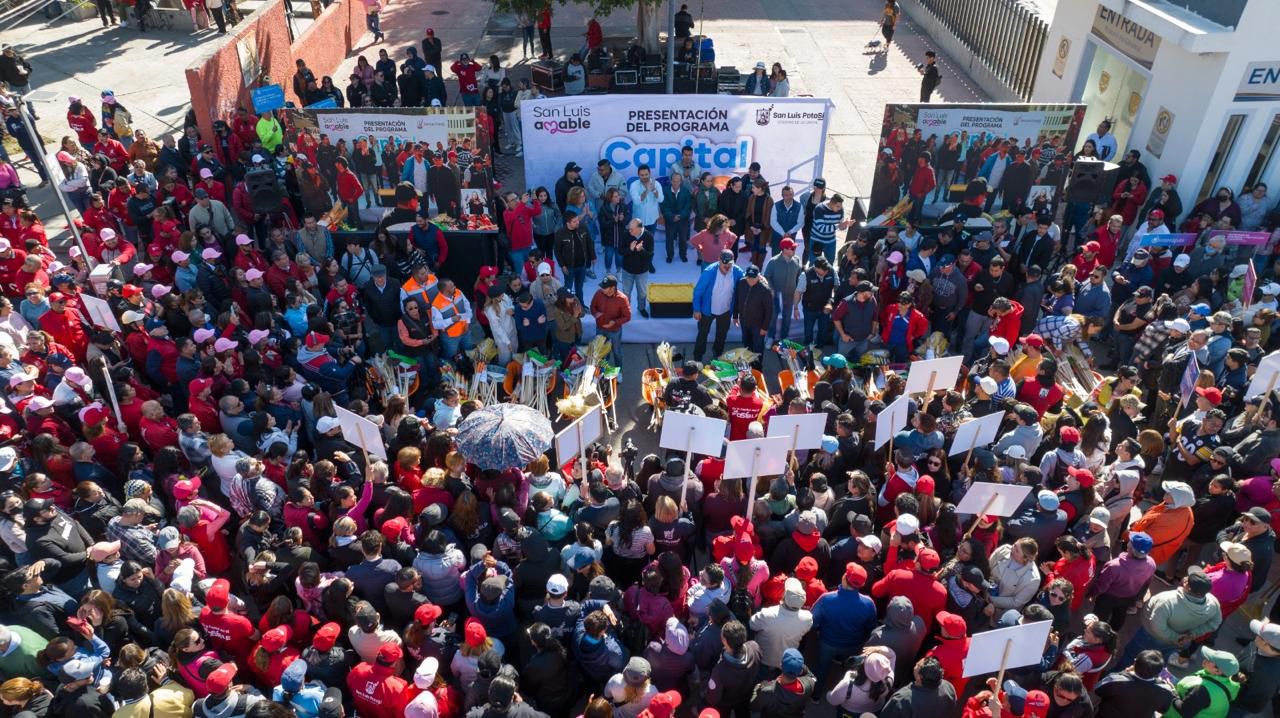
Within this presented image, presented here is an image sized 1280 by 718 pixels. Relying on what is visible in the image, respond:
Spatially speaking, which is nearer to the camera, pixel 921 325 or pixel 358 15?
pixel 921 325

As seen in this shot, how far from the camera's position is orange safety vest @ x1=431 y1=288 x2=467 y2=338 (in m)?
9.95

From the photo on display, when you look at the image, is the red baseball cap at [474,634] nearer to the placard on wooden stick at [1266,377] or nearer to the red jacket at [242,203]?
the placard on wooden stick at [1266,377]

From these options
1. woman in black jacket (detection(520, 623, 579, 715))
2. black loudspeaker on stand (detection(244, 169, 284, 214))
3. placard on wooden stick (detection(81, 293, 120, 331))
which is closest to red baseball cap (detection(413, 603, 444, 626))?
woman in black jacket (detection(520, 623, 579, 715))

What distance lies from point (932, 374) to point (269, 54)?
15.0 m

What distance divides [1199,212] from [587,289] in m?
8.88

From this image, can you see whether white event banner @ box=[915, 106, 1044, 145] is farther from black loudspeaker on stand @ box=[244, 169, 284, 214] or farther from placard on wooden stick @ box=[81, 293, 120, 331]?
placard on wooden stick @ box=[81, 293, 120, 331]

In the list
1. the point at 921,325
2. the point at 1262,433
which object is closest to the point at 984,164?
the point at 921,325

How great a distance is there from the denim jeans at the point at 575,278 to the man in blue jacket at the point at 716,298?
1.95 metres

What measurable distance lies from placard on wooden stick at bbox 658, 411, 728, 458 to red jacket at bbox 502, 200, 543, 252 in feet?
17.0

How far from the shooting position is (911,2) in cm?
2578

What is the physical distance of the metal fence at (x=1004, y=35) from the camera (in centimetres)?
1834

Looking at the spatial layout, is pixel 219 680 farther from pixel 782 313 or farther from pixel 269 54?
pixel 269 54

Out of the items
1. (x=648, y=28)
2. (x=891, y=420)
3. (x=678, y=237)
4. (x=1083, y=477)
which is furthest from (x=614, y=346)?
(x=648, y=28)

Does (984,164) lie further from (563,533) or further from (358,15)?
(358,15)
